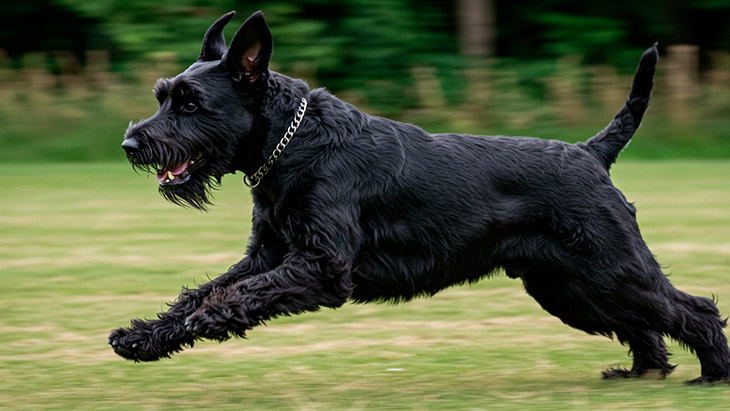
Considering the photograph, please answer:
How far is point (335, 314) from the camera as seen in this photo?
306 inches

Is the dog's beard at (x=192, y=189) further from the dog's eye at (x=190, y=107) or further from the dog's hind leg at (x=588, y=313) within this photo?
the dog's hind leg at (x=588, y=313)

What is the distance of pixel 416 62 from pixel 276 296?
1650 cm

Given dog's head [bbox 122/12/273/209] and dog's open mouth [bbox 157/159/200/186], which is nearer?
dog's head [bbox 122/12/273/209]

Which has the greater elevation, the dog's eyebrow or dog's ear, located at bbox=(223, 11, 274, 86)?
dog's ear, located at bbox=(223, 11, 274, 86)

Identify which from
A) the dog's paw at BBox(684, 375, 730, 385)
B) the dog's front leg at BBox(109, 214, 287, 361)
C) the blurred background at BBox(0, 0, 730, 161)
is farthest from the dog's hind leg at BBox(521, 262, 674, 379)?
the blurred background at BBox(0, 0, 730, 161)

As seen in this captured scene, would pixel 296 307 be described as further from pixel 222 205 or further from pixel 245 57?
pixel 222 205

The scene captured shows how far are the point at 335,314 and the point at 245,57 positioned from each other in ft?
9.73

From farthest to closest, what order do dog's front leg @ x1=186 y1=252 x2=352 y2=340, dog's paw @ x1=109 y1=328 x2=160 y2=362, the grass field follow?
the grass field
dog's paw @ x1=109 y1=328 x2=160 y2=362
dog's front leg @ x1=186 y1=252 x2=352 y2=340

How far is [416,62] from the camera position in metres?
21.1

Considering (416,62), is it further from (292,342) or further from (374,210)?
(374,210)

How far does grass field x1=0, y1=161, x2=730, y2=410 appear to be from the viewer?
17.7ft

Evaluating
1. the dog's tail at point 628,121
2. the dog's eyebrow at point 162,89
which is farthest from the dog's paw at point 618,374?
the dog's eyebrow at point 162,89

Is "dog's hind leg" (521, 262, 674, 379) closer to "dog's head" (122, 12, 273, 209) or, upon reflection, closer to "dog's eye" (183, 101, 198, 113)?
"dog's head" (122, 12, 273, 209)

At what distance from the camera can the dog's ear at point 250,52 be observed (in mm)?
5105
